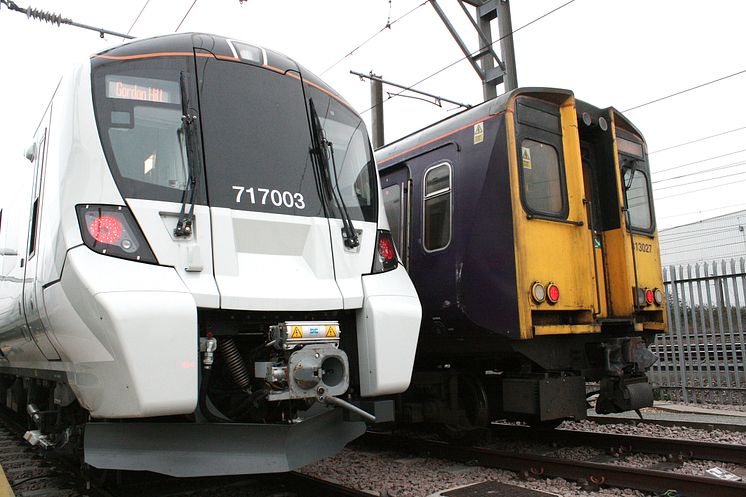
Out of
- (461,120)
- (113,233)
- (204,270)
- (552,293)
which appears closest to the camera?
(113,233)

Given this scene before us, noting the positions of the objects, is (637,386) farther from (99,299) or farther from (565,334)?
(99,299)

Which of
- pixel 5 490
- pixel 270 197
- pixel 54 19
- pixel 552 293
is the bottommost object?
pixel 5 490

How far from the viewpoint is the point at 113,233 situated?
10.4 ft

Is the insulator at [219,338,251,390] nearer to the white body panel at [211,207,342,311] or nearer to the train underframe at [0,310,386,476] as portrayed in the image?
the train underframe at [0,310,386,476]

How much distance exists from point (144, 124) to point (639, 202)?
5.60 meters

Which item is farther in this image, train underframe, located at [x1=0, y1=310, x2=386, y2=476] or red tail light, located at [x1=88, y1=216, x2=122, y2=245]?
train underframe, located at [x1=0, y1=310, x2=386, y2=476]

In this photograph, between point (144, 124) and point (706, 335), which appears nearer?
point (144, 124)

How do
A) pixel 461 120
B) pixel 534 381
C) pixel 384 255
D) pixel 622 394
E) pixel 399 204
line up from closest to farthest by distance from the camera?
1. pixel 384 255
2. pixel 534 381
3. pixel 622 394
4. pixel 461 120
5. pixel 399 204

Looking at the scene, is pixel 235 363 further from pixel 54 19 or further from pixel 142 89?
pixel 54 19

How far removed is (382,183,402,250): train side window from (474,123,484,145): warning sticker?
130 centimetres

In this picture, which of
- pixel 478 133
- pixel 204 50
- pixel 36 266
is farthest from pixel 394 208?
pixel 36 266

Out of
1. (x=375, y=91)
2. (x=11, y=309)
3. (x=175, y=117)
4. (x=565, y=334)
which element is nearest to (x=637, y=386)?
(x=565, y=334)

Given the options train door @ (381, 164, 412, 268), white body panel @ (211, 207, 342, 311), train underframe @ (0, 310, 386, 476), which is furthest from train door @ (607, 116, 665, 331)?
white body panel @ (211, 207, 342, 311)

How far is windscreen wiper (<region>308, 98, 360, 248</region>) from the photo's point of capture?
4.04 meters
